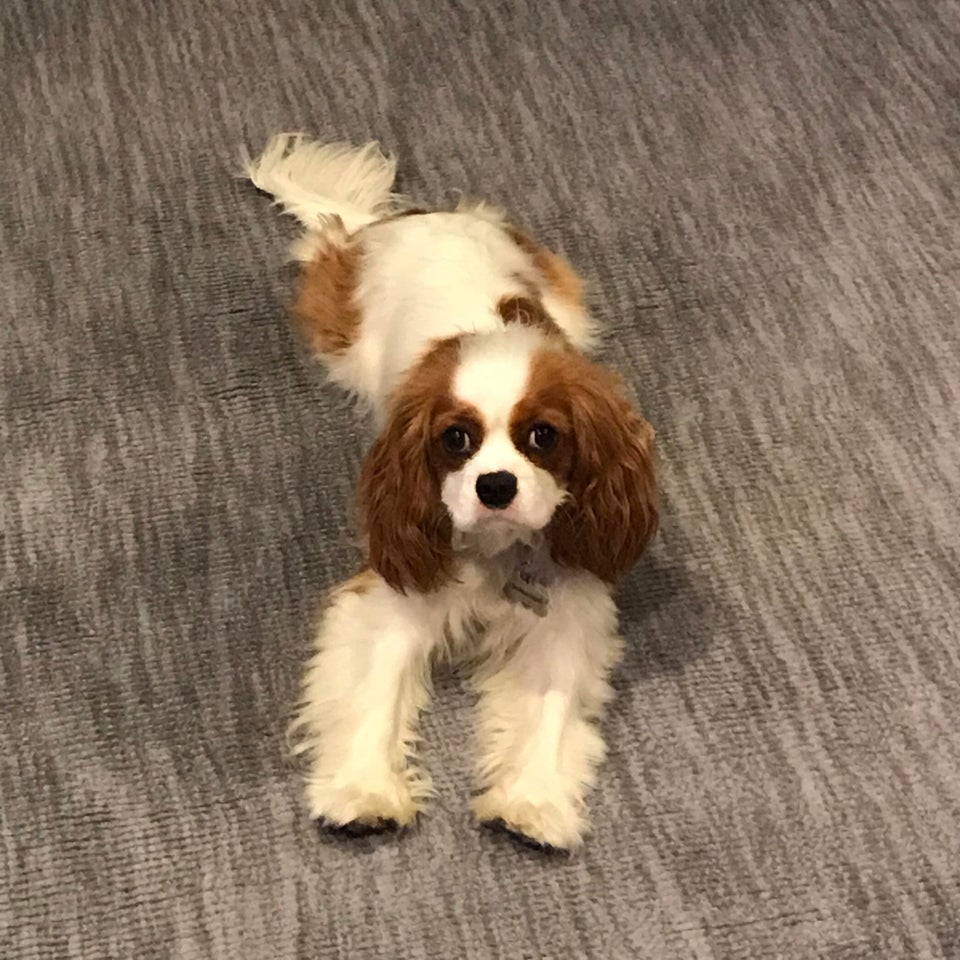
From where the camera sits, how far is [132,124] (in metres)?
2.33

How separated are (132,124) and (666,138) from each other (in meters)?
1.07

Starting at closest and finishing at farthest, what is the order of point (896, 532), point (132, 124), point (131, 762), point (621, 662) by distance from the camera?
point (131, 762) → point (621, 662) → point (896, 532) → point (132, 124)

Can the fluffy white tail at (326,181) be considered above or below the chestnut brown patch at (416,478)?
below

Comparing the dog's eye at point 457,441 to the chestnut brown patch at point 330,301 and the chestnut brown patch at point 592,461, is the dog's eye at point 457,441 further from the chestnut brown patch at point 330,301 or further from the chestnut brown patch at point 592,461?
the chestnut brown patch at point 330,301

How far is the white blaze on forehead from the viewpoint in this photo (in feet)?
4.36

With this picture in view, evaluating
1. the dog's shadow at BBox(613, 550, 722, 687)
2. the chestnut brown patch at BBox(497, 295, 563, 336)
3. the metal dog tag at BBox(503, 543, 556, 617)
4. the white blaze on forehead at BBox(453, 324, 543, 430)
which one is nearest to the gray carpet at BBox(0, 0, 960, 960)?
the dog's shadow at BBox(613, 550, 722, 687)

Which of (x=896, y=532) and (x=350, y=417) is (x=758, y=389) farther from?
(x=350, y=417)

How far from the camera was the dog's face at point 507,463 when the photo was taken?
133cm

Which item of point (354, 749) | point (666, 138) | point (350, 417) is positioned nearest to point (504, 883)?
point (354, 749)

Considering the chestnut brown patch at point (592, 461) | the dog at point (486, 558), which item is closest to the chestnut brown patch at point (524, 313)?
the dog at point (486, 558)

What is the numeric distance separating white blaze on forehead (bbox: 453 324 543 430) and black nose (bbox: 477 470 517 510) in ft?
0.21

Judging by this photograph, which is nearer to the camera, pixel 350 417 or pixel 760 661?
pixel 760 661

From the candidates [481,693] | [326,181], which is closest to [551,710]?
[481,693]

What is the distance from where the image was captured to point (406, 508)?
1.43 m
